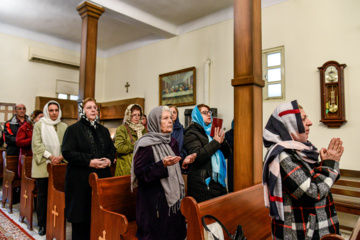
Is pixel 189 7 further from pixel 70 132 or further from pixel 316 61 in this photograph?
pixel 70 132

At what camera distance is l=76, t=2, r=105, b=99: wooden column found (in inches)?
184

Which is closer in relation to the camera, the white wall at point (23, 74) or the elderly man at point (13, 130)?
the elderly man at point (13, 130)

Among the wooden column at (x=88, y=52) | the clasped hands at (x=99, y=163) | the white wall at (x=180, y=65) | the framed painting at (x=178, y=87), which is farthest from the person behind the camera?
the framed painting at (x=178, y=87)

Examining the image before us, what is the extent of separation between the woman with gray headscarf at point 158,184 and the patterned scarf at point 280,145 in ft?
1.88

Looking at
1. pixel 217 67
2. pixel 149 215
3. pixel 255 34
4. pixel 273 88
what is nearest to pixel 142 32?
pixel 217 67

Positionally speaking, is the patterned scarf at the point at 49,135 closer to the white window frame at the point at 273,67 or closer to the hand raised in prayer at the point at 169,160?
the hand raised in prayer at the point at 169,160

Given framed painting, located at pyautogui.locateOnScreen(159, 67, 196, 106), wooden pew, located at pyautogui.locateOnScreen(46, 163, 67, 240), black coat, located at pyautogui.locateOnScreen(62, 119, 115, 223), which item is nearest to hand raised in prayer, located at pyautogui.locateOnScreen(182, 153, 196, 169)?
black coat, located at pyautogui.locateOnScreen(62, 119, 115, 223)

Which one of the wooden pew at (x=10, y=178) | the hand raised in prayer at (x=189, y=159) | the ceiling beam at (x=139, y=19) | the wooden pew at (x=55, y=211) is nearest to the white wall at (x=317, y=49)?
the ceiling beam at (x=139, y=19)

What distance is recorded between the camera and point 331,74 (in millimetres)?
3969

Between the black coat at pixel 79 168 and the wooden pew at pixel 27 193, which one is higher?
the black coat at pixel 79 168

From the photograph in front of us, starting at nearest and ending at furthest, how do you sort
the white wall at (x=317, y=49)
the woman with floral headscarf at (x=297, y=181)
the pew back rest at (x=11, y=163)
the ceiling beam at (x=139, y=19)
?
the woman with floral headscarf at (x=297, y=181)
the white wall at (x=317, y=49)
the pew back rest at (x=11, y=163)
the ceiling beam at (x=139, y=19)

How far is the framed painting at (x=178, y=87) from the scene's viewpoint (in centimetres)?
601

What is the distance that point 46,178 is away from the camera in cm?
336

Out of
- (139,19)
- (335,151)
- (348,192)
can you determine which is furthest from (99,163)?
(139,19)
